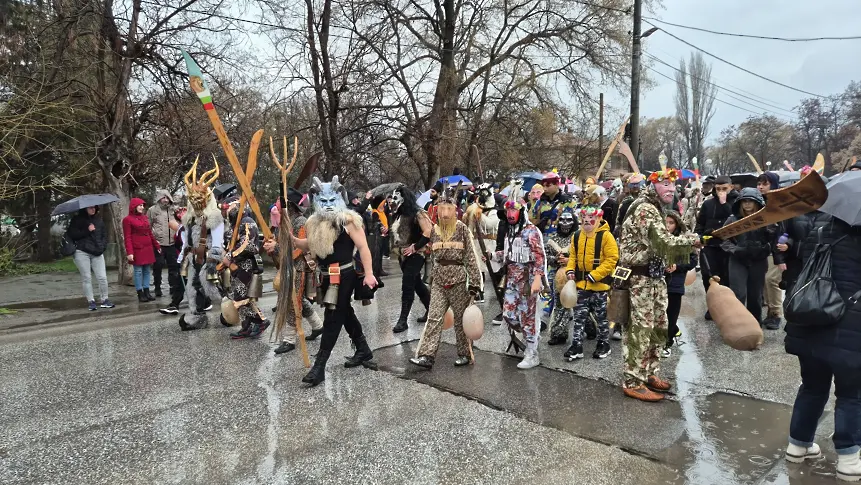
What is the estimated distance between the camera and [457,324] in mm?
5508

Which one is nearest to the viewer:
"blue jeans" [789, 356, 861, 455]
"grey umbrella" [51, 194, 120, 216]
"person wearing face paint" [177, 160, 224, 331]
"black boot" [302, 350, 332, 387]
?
"blue jeans" [789, 356, 861, 455]

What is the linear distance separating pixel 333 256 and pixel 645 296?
113 inches

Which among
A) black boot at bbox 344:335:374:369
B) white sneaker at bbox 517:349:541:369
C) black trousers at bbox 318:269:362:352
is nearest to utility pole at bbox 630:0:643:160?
white sneaker at bbox 517:349:541:369

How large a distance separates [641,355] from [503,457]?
1741 mm

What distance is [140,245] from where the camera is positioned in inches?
373

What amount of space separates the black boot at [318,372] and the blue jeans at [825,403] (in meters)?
3.74

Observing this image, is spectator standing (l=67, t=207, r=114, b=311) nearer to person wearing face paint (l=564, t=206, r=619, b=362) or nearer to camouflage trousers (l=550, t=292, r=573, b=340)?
camouflage trousers (l=550, t=292, r=573, b=340)

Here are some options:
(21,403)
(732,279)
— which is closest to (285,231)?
(21,403)

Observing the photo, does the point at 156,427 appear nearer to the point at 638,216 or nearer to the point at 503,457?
the point at 503,457

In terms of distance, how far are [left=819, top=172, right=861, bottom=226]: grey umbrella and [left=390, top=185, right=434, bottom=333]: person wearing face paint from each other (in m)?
3.71

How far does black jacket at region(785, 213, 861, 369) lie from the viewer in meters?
3.02

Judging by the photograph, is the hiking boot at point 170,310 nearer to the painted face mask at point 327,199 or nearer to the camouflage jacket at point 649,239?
the painted face mask at point 327,199

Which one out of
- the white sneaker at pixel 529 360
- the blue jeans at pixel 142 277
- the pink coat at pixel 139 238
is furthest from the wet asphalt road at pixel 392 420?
the blue jeans at pixel 142 277

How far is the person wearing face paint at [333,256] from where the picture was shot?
4992 millimetres
